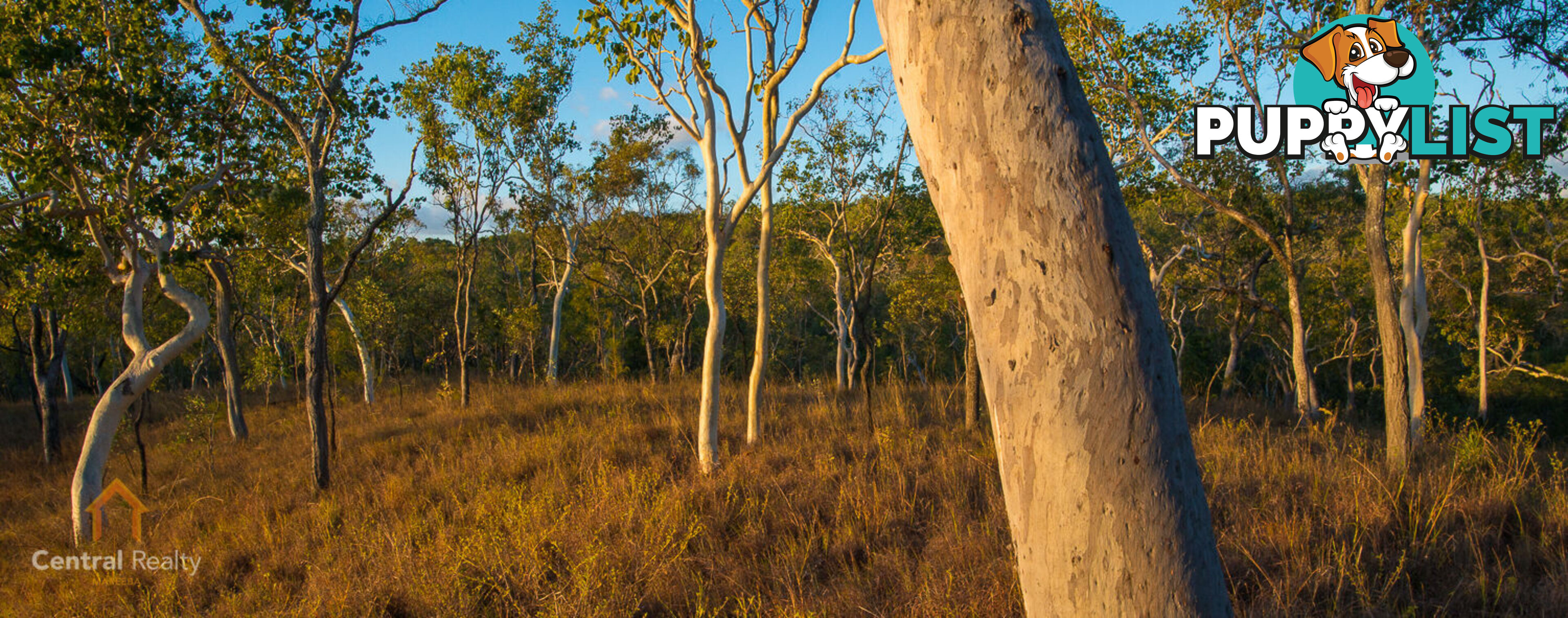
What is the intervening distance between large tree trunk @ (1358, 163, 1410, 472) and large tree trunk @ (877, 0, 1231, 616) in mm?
6724

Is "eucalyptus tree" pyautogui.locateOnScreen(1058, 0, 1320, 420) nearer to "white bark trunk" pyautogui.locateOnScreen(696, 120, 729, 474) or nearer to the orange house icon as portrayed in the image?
"white bark trunk" pyautogui.locateOnScreen(696, 120, 729, 474)

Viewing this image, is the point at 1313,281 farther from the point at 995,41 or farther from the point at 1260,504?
the point at 995,41

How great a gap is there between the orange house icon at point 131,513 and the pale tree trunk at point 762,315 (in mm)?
5839

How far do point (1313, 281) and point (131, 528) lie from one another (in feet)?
94.0

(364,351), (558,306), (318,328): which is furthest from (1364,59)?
(364,351)

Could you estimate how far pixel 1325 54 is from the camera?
24.4 ft

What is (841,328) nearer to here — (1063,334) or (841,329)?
(841,329)

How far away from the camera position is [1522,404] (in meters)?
25.2

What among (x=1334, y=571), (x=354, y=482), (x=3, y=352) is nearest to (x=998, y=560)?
(x=1334, y=571)

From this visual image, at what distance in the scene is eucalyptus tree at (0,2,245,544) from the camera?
6.09 m

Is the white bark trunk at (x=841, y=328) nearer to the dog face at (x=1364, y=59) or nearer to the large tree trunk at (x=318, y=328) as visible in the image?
the large tree trunk at (x=318, y=328)

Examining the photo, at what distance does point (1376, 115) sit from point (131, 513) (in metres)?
14.3

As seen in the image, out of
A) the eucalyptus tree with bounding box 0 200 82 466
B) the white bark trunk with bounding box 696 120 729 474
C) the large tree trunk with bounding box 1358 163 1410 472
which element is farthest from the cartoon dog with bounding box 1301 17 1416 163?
the eucalyptus tree with bounding box 0 200 82 466

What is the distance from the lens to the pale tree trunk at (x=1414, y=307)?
23.2ft
